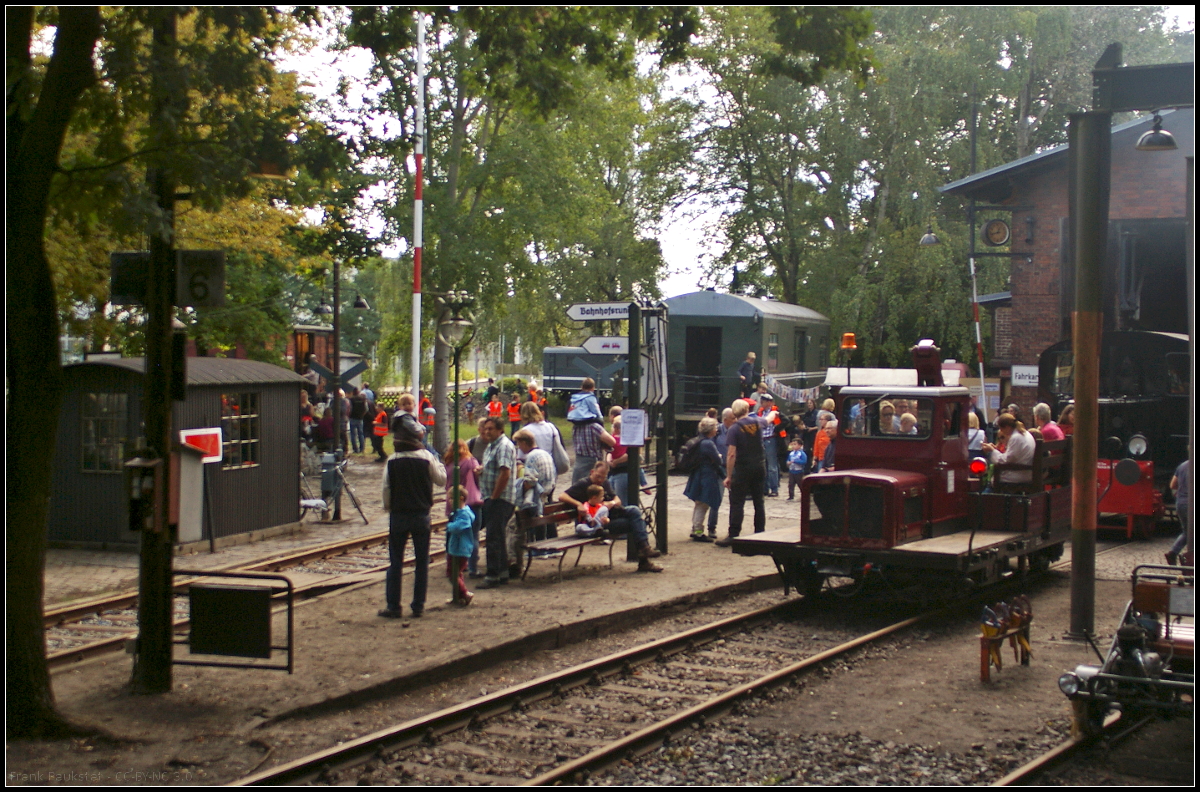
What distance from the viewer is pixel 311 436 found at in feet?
82.7

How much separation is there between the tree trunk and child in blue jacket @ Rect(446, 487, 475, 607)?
4183 mm

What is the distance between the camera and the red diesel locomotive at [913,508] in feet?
33.9

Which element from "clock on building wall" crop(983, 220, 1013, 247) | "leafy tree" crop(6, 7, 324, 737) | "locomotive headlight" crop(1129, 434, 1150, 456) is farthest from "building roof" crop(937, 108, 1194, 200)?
"leafy tree" crop(6, 7, 324, 737)

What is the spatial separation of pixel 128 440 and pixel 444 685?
6.86 meters

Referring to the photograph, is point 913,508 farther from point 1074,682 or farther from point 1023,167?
point 1023,167

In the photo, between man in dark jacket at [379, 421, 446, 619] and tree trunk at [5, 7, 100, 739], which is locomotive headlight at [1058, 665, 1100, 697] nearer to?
man in dark jacket at [379, 421, 446, 619]

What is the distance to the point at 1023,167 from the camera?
2723 cm

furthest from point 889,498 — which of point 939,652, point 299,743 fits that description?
point 299,743

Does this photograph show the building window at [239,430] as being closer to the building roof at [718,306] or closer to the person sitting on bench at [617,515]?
the person sitting on bench at [617,515]

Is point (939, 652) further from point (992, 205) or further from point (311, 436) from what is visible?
point (992, 205)

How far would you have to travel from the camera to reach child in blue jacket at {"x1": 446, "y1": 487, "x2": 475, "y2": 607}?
10.2m

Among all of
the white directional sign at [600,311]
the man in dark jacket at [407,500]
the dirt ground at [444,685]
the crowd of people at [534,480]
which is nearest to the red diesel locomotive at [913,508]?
the crowd of people at [534,480]

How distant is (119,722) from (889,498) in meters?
6.76

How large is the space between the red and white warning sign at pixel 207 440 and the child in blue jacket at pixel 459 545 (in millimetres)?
4471
